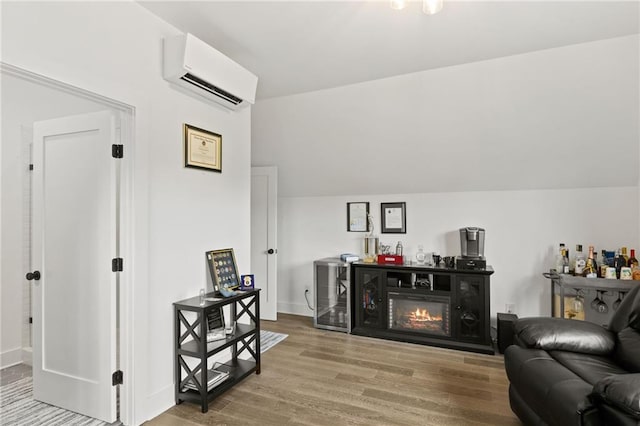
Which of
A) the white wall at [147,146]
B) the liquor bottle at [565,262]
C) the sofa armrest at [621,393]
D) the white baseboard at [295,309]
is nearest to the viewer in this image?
the sofa armrest at [621,393]

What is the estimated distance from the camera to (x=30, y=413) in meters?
2.37

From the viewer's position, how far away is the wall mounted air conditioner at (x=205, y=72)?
2.33m

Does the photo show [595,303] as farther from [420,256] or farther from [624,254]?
[420,256]

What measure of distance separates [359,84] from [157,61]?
188 cm

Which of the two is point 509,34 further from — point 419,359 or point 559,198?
point 419,359

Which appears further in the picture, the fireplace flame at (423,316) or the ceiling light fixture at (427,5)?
the fireplace flame at (423,316)

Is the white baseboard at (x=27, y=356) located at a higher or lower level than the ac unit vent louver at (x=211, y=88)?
lower

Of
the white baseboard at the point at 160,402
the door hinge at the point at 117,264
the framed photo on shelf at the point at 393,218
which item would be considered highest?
Result: the framed photo on shelf at the point at 393,218

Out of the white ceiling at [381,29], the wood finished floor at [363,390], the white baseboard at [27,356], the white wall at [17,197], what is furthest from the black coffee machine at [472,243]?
the white baseboard at [27,356]

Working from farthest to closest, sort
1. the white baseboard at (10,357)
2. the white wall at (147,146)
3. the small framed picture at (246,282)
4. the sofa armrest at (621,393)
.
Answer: the white baseboard at (10,357), the small framed picture at (246,282), the white wall at (147,146), the sofa armrest at (621,393)

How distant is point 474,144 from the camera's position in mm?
3600

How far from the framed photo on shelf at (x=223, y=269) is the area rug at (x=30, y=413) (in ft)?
3.81

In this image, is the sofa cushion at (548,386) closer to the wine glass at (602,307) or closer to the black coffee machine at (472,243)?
the black coffee machine at (472,243)

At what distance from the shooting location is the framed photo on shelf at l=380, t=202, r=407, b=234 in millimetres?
4355
